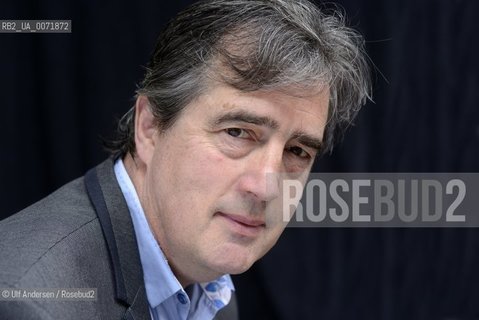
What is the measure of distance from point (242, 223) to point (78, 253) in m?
0.31

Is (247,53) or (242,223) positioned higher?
(247,53)

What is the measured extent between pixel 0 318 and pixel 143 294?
1.13ft

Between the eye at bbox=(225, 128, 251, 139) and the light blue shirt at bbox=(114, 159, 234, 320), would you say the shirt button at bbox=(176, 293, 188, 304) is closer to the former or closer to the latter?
the light blue shirt at bbox=(114, 159, 234, 320)

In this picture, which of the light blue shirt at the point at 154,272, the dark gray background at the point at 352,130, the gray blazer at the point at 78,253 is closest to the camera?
the gray blazer at the point at 78,253

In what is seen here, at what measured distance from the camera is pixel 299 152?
1576 millimetres

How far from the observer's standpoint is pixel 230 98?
1.47 meters

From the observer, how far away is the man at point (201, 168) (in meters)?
1.45

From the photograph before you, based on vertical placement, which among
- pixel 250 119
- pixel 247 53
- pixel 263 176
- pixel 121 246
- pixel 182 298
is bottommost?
pixel 182 298

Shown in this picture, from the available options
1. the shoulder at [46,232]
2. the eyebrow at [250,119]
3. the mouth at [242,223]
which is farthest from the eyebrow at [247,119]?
the shoulder at [46,232]

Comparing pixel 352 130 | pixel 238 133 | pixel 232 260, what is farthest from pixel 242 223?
pixel 352 130

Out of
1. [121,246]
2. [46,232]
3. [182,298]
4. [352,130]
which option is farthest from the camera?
[352,130]

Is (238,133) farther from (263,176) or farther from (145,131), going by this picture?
(145,131)

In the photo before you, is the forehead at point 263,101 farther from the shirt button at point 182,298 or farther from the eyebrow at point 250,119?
the shirt button at point 182,298

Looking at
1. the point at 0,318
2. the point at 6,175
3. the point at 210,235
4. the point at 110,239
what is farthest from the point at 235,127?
the point at 6,175
